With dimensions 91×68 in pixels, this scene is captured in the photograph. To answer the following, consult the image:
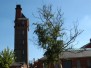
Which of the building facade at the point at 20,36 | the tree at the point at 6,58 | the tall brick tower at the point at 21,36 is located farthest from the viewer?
the tall brick tower at the point at 21,36

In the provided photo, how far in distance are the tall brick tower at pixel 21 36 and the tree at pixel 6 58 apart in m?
36.1

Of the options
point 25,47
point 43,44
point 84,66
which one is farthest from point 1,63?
point 25,47

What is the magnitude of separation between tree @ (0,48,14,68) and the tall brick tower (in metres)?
36.1

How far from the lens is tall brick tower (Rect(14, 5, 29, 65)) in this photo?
331 ft

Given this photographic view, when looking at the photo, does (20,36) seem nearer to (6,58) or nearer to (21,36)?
(21,36)

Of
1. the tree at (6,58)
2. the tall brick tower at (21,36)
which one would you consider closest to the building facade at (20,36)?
the tall brick tower at (21,36)

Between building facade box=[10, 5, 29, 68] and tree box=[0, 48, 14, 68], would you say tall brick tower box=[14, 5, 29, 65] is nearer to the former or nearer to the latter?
building facade box=[10, 5, 29, 68]

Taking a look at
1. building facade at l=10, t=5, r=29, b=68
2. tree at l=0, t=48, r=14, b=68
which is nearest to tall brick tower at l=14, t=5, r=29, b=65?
building facade at l=10, t=5, r=29, b=68

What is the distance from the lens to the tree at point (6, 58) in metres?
59.8

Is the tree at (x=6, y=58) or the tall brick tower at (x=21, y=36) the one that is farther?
the tall brick tower at (x=21, y=36)

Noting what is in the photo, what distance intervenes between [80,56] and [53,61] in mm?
25981

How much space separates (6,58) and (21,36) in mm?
42953

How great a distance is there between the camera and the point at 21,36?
10350 centimetres

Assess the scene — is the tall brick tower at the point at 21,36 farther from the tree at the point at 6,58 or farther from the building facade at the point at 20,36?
the tree at the point at 6,58
